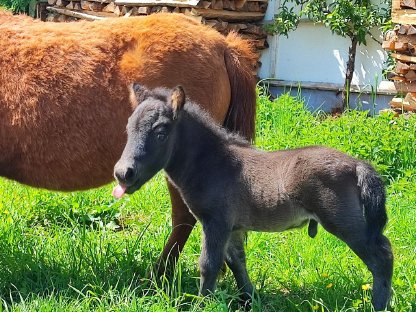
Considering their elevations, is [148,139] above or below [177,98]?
below

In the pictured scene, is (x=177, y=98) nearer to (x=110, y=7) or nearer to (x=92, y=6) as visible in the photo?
(x=110, y=7)

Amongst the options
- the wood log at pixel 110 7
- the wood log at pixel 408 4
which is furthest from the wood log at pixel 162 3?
the wood log at pixel 408 4

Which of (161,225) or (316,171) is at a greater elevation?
(316,171)

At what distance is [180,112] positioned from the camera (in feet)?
11.9

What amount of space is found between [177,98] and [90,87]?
3.55 feet

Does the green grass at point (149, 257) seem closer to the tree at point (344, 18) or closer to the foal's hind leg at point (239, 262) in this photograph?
the foal's hind leg at point (239, 262)

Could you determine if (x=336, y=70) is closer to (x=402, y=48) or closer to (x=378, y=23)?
(x=378, y=23)

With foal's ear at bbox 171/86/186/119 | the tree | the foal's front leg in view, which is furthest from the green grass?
the tree

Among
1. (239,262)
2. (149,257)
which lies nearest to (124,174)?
(239,262)

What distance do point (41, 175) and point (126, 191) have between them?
1.18 m

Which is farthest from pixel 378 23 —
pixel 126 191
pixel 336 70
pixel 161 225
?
pixel 126 191

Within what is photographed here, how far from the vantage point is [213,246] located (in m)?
3.63

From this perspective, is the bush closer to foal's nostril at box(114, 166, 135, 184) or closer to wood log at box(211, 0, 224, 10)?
wood log at box(211, 0, 224, 10)

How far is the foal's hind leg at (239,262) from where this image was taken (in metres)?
4.05
